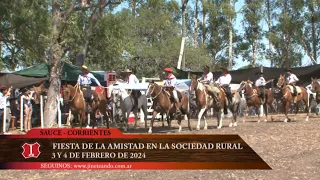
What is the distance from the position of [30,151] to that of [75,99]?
900 centimetres

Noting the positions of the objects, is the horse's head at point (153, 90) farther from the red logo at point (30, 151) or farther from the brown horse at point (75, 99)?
the red logo at point (30, 151)

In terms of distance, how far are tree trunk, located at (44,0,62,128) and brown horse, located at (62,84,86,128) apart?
9.47 ft

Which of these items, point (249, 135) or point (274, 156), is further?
point (249, 135)

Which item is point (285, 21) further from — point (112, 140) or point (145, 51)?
point (112, 140)

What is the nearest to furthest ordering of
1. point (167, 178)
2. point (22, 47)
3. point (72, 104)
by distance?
1. point (167, 178)
2. point (72, 104)
3. point (22, 47)

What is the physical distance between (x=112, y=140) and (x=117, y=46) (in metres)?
17.2

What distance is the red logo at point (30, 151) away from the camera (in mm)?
7902

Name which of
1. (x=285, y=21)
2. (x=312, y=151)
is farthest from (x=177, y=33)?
(x=312, y=151)

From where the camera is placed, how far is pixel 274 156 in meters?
11.5

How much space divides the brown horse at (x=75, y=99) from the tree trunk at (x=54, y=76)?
2.89 metres

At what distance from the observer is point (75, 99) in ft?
55.4

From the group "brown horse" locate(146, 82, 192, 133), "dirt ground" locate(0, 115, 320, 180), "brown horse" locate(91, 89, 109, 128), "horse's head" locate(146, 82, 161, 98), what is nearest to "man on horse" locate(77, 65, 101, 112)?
"brown horse" locate(91, 89, 109, 128)

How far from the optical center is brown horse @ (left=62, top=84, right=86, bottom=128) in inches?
659

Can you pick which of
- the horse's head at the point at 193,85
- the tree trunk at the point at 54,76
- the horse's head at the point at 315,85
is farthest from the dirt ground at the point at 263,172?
the horse's head at the point at 315,85
